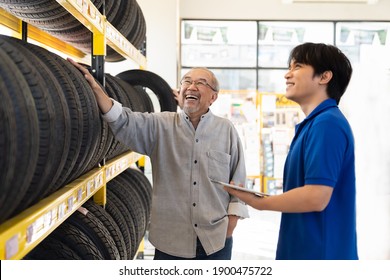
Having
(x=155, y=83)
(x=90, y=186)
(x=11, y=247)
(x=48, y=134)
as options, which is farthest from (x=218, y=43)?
(x=11, y=247)

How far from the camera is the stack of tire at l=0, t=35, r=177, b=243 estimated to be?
96 centimetres

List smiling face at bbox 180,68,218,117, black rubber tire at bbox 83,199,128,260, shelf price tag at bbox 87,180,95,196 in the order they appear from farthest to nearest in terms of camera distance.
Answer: smiling face at bbox 180,68,218,117, black rubber tire at bbox 83,199,128,260, shelf price tag at bbox 87,180,95,196

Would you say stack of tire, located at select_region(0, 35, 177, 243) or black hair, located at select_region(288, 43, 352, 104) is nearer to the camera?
stack of tire, located at select_region(0, 35, 177, 243)

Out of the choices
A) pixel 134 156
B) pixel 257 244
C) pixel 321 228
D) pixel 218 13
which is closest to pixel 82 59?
pixel 134 156

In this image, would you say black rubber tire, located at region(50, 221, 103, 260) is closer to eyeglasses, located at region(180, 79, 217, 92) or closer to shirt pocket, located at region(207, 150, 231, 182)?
→ shirt pocket, located at region(207, 150, 231, 182)

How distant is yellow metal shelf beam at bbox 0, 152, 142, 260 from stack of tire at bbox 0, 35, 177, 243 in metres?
0.03

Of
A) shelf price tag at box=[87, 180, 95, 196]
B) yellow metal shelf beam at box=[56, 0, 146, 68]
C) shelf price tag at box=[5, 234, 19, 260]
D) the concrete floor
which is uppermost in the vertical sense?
yellow metal shelf beam at box=[56, 0, 146, 68]

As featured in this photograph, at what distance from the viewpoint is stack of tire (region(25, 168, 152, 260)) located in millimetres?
1750

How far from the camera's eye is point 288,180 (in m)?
1.79

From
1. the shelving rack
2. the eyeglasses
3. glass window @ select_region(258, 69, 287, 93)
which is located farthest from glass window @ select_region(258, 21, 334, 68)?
the eyeglasses

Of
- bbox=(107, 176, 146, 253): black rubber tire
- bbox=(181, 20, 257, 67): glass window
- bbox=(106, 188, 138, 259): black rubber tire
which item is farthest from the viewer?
bbox=(181, 20, 257, 67): glass window

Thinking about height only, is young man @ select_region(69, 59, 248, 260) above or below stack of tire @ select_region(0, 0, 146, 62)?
below

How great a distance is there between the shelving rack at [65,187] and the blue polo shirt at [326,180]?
0.78 m
